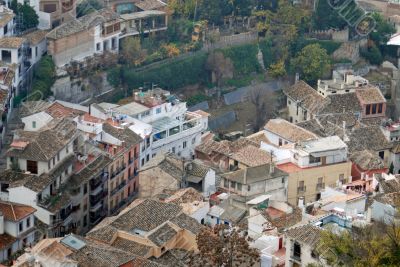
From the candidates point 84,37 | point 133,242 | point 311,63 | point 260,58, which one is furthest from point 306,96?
point 133,242

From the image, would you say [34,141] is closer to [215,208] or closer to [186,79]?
[215,208]

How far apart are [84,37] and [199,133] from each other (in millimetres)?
9106

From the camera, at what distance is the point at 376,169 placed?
174 ft

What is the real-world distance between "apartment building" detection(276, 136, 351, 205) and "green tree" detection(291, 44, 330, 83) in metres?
17.2

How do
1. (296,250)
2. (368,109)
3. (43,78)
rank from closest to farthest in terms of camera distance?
(296,250) → (43,78) → (368,109)

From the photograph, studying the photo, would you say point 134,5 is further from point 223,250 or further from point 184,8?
point 223,250

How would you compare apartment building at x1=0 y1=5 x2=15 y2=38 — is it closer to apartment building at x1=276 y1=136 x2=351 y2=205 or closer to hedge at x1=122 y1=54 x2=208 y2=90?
hedge at x1=122 y1=54 x2=208 y2=90

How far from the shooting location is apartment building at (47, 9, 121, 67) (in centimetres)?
6022

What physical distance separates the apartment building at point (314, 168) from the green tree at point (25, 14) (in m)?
18.4

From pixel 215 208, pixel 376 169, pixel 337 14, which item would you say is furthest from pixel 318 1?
pixel 215 208

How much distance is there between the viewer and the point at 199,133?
57844mm

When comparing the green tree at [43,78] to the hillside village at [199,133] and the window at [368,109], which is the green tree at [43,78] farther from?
the window at [368,109]

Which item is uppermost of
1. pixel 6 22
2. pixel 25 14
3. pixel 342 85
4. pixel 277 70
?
pixel 6 22

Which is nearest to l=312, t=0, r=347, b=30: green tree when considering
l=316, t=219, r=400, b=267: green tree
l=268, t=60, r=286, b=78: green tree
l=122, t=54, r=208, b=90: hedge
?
l=268, t=60, r=286, b=78: green tree
